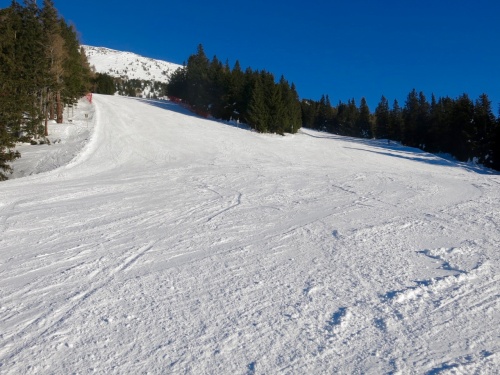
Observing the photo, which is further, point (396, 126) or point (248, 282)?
point (396, 126)

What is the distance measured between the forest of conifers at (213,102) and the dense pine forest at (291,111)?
0.13 m

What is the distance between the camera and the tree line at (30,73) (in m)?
17.5

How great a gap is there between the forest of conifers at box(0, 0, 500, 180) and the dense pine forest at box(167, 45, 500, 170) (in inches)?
5.0

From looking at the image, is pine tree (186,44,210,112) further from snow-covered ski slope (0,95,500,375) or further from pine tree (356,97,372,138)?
snow-covered ski slope (0,95,500,375)

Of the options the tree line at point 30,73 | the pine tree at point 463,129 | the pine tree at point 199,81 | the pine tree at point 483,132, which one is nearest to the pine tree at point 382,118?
the pine tree at point 463,129

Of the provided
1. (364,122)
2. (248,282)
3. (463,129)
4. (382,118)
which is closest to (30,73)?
(248,282)

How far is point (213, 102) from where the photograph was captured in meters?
55.6

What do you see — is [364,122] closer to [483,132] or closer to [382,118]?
[382,118]

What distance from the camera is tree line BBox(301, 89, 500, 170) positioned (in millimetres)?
45812

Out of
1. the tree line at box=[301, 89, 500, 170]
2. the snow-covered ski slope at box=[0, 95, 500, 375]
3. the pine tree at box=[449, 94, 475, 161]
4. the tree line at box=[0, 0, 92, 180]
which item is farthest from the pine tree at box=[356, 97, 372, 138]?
the snow-covered ski slope at box=[0, 95, 500, 375]

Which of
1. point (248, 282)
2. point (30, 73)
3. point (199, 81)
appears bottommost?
point (248, 282)

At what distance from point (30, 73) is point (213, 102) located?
3402 centimetres

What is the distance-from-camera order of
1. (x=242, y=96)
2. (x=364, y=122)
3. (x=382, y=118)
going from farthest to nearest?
(x=364, y=122)
(x=382, y=118)
(x=242, y=96)

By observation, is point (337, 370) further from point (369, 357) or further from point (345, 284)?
point (345, 284)
